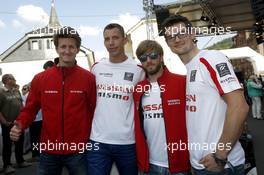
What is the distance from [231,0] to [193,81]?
824 cm

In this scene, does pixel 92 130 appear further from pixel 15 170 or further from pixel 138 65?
pixel 15 170

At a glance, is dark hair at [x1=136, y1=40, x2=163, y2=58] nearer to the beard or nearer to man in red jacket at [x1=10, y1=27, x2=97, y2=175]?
the beard

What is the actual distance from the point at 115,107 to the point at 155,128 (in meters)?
0.44

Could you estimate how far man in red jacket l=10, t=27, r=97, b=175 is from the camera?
284 centimetres

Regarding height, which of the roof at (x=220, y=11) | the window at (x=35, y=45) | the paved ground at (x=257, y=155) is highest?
the window at (x=35, y=45)

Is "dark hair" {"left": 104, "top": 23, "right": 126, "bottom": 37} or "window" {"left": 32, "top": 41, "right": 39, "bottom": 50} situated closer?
"dark hair" {"left": 104, "top": 23, "right": 126, "bottom": 37}

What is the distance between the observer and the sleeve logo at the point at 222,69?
6.70ft

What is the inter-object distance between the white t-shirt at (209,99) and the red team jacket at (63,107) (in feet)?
3.55

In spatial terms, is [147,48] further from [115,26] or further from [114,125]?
[114,125]

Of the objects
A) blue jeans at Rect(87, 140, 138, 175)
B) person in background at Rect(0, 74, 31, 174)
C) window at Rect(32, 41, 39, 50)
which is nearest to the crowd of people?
blue jeans at Rect(87, 140, 138, 175)

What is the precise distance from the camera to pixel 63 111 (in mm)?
2834

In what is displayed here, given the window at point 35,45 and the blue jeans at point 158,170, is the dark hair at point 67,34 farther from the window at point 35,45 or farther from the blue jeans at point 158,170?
the window at point 35,45

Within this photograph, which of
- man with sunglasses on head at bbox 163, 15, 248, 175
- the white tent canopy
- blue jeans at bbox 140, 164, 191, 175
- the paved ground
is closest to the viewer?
man with sunglasses on head at bbox 163, 15, 248, 175

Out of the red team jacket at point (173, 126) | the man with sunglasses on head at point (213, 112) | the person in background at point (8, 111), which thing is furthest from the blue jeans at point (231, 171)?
the person in background at point (8, 111)
